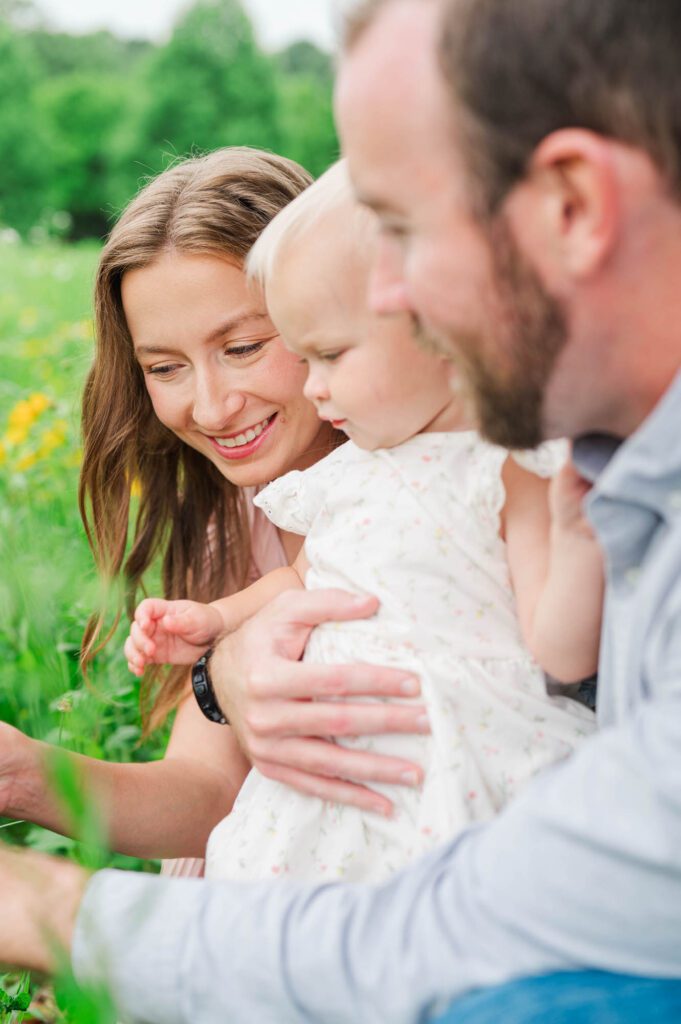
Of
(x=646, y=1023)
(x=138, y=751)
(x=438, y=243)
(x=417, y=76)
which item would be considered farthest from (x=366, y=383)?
(x=138, y=751)

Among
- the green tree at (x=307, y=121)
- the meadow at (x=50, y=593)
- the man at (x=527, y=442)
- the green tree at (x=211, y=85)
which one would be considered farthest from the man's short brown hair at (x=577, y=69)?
the green tree at (x=211, y=85)

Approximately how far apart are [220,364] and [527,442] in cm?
107

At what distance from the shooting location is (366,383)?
1.87m

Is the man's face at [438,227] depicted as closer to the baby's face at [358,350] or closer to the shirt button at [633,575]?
the shirt button at [633,575]

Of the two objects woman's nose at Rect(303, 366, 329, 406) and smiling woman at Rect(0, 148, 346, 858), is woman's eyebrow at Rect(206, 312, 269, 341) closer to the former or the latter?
smiling woman at Rect(0, 148, 346, 858)

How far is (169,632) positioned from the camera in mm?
2232

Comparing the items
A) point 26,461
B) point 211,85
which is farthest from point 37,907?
point 211,85

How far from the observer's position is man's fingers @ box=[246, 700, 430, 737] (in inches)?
69.1

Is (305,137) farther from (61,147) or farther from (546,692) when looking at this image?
(546,692)

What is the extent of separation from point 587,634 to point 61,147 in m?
57.4

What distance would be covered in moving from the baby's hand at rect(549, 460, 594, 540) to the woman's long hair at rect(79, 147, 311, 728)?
1.04 m

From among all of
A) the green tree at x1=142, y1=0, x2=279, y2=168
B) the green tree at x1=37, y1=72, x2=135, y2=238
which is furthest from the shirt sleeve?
the green tree at x1=37, y1=72, x2=135, y2=238

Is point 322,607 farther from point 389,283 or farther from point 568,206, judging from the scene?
point 568,206

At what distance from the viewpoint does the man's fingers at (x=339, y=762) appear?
5.78ft
